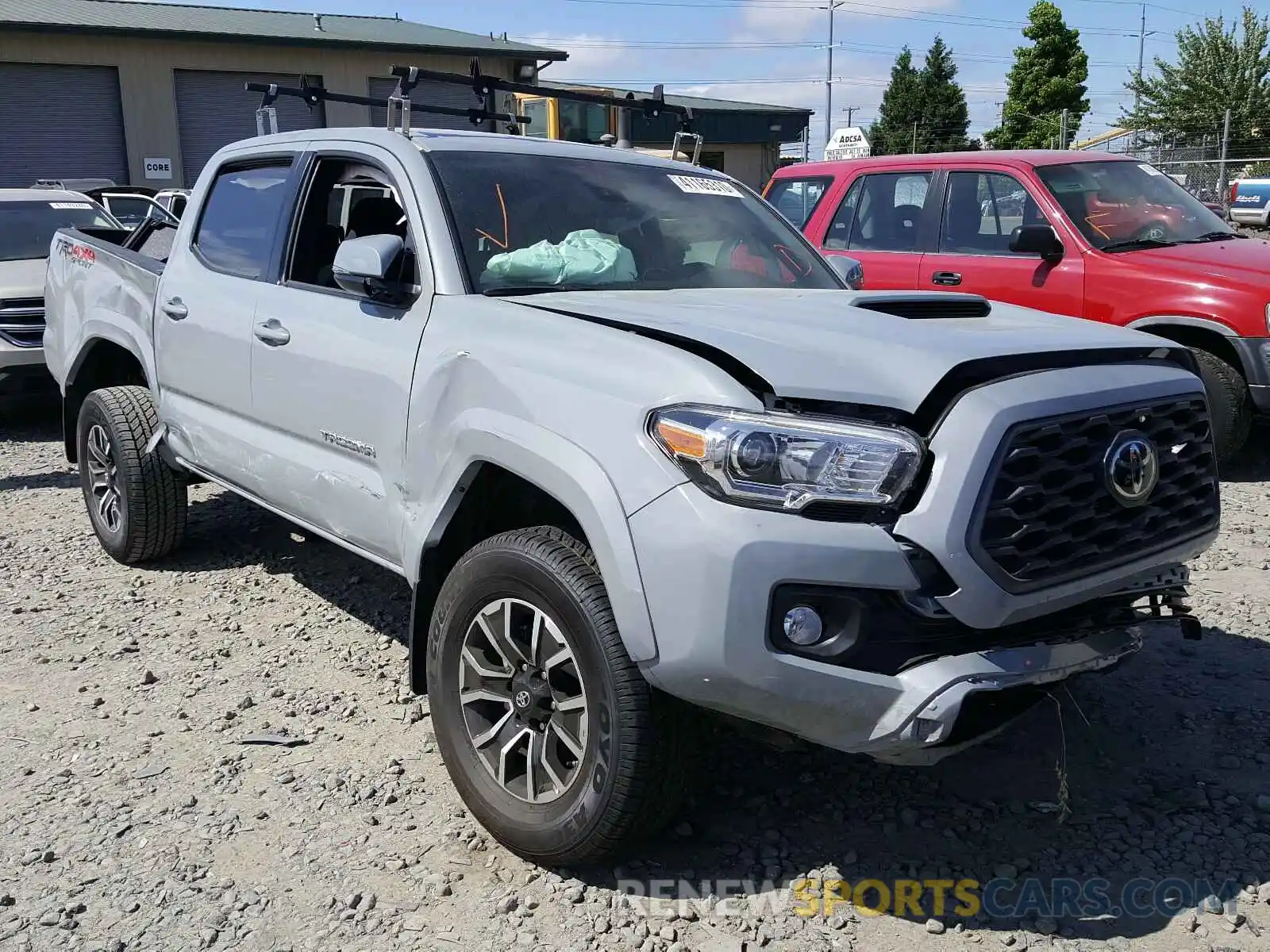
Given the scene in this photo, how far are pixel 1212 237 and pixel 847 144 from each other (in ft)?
46.2

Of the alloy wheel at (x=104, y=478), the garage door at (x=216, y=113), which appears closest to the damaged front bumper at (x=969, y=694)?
the alloy wheel at (x=104, y=478)

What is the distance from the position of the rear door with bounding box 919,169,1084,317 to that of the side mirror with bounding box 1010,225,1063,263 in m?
0.06

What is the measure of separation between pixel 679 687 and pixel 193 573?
361 cm

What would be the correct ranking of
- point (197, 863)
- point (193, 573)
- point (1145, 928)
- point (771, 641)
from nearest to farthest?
point (771, 641), point (1145, 928), point (197, 863), point (193, 573)

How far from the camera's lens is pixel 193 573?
17.6ft

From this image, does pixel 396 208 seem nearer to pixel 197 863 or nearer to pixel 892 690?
pixel 197 863

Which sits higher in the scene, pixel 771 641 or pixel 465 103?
pixel 465 103

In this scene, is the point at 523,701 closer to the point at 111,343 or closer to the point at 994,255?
the point at 111,343

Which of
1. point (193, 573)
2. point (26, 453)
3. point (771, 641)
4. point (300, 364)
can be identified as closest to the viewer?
point (771, 641)

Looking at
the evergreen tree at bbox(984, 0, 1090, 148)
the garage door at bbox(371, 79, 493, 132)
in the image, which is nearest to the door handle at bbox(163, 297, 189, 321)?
the garage door at bbox(371, 79, 493, 132)

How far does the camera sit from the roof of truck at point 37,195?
1030 centimetres

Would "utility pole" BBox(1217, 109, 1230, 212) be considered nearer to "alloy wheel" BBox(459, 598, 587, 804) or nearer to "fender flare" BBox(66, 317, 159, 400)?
"fender flare" BBox(66, 317, 159, 400)

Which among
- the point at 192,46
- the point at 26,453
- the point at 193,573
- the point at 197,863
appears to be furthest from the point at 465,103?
the point at 197,863

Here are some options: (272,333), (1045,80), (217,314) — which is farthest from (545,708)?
(1045,80)
